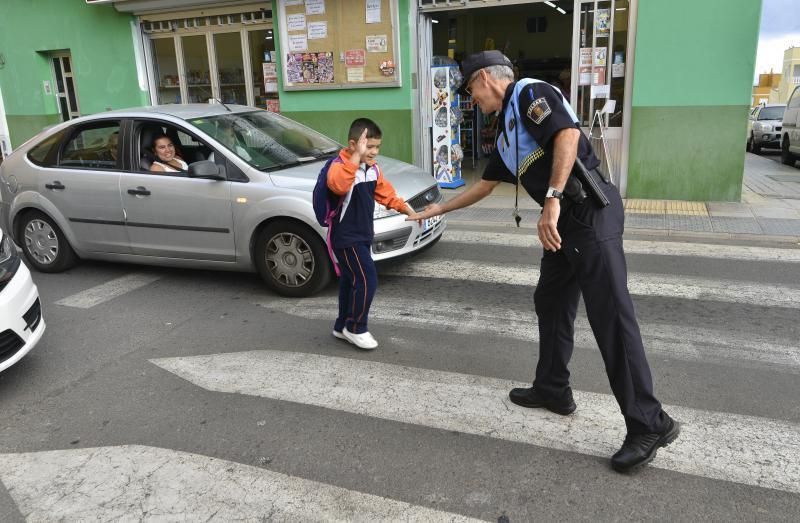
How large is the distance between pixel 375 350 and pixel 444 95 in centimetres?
727

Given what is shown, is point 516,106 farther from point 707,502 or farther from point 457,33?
point 457,33

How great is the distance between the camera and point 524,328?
4.98m

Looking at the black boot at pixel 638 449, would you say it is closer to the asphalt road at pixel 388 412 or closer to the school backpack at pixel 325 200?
the asphalt road at pixel 388 412

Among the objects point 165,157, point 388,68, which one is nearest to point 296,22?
point 388,68

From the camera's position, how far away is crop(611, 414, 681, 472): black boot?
3074 millimetres

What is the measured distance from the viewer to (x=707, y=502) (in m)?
2.87

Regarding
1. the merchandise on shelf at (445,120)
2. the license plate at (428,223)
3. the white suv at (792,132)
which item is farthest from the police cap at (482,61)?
the white suv at (792,132)

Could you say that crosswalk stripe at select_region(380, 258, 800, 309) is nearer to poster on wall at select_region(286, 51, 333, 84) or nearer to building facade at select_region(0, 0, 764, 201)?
building facade at select_region(0, 0, 764, 201)

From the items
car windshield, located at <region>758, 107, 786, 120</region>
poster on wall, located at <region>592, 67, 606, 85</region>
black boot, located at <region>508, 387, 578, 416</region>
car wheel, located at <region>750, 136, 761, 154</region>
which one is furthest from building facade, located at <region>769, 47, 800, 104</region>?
black boot, located at <region>508, 387, 578, 416</region>

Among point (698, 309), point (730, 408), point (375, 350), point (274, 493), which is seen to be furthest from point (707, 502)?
point (698, 309)

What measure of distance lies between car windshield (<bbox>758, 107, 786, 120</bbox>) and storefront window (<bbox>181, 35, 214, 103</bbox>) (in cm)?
1705

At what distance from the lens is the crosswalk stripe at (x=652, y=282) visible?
555cm

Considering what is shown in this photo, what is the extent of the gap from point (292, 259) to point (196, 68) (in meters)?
9.45

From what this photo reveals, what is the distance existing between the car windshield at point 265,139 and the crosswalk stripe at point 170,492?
10.4 ft
